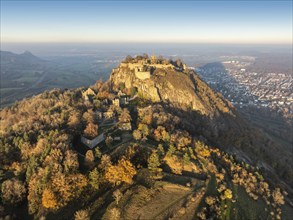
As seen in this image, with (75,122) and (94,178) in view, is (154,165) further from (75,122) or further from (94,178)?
(75,122)

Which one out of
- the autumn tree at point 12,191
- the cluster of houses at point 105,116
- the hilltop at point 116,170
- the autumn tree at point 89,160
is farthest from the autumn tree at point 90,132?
the autumn tree at point 12,191

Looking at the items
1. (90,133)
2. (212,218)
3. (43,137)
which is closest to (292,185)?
(212,218)

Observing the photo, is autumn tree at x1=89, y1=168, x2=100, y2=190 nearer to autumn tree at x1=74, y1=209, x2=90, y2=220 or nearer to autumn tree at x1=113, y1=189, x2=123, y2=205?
autumn tree at x1=113, y1=189, x2=123, y2=205

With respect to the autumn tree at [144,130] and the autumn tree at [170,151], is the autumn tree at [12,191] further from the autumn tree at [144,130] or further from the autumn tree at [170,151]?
the autumn tree at [144,130]

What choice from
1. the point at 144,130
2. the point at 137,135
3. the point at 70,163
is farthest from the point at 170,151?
the point at 70,163

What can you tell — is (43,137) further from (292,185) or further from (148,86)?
(292,185)

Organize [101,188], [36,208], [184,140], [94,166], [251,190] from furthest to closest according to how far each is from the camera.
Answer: [184,140]
[251,190]
[94,166]
[101,188]
[36,208]
